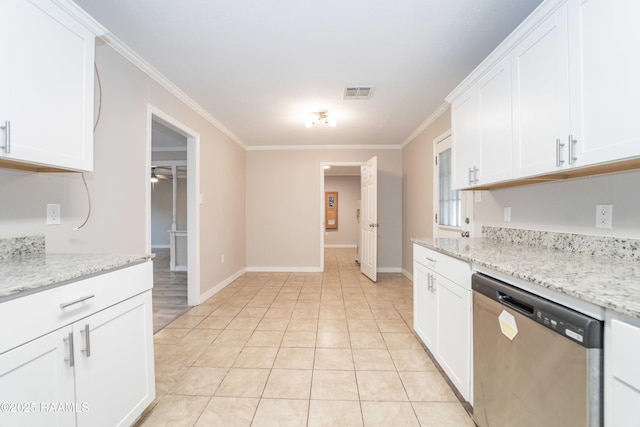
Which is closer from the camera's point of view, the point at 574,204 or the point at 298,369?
the point at 574,204

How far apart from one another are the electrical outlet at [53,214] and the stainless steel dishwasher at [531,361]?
2396mm

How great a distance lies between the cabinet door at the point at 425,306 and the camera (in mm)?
1942

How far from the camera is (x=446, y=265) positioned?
1723 millimetres

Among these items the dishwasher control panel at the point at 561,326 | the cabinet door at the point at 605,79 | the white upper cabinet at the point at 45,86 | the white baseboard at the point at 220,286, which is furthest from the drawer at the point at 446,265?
the white baseboard at the point at 220,286

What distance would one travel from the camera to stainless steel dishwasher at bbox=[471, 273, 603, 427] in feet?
2.57

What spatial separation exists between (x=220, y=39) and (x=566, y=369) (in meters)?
Answer: 2.59

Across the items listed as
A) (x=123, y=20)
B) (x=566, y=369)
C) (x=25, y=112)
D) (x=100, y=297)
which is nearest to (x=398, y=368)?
(x=566, y=369)

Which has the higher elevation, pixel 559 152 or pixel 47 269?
pixel 559 152

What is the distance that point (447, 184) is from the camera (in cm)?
338

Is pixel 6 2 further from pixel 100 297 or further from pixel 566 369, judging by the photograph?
pixel 566 369

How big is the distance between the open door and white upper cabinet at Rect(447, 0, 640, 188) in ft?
8.18

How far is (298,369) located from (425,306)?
41.9 inches

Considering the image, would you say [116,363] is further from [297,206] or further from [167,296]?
[297,206]

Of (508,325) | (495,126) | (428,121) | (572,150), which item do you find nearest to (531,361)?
(508,325)
